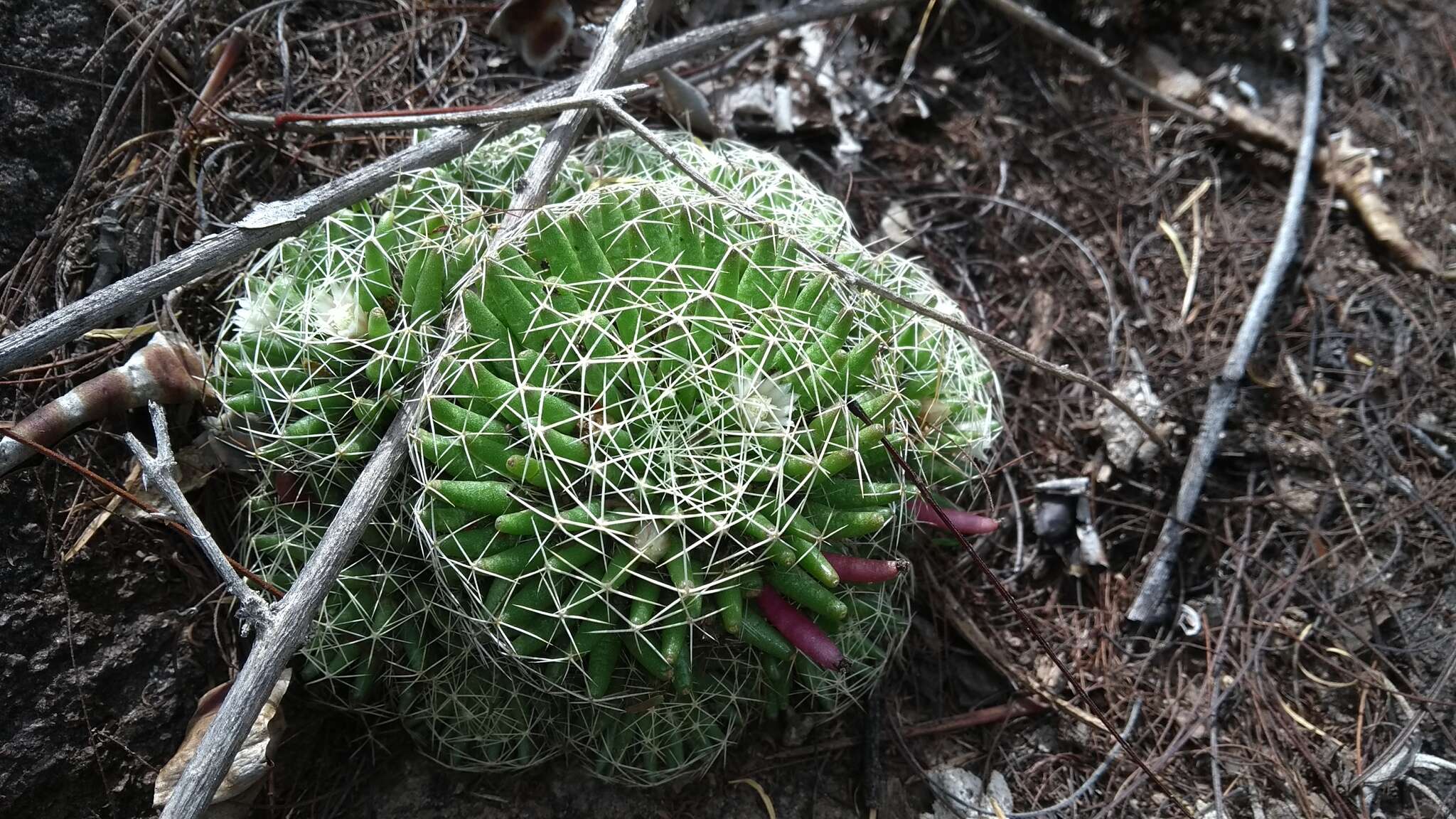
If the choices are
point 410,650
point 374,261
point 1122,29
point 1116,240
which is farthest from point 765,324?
point 1122,29

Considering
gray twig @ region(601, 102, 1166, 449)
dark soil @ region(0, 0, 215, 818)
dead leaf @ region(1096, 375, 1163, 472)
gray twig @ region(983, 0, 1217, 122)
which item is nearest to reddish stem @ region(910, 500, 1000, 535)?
gray twig @ region(601, 102, 1166, 449)

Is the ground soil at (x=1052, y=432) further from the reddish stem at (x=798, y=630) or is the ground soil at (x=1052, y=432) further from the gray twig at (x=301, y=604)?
the reddish stem at (x=798, y=630)

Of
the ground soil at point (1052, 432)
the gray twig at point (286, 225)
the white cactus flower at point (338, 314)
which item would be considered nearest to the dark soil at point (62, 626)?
the ground soil at point (1052, 432)

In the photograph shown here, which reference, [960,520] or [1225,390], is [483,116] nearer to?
[960,520]

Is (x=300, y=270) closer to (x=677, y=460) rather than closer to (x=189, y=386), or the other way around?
(x=189, y=386)

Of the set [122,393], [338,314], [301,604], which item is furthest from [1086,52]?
[122,393]
